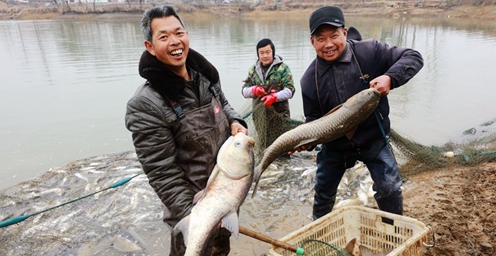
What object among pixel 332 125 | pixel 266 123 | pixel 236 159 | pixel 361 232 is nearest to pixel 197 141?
pixel 236 159

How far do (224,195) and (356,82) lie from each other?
1769 millimetres

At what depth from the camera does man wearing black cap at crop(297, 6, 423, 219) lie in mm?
3236

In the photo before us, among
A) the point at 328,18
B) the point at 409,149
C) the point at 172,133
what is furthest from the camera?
the point at 409,149

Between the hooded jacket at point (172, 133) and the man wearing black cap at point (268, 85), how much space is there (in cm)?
335

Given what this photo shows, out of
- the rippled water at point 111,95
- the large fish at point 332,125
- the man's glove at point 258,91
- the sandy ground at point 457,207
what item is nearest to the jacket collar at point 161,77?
the large fish at point 332,125

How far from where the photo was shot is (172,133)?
8.55 ft

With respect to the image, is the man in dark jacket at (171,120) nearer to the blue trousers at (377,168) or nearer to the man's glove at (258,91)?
the blue trousers at (377,168)

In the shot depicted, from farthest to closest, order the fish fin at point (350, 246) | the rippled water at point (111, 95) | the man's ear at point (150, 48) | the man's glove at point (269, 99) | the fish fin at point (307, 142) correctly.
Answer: the rippled water at point (111, 95) → the man's glove at point (269, 99) → the fish fin at point (350, 246) → the fish fin at point (307, 142) → the man's ear at point (150, 48)

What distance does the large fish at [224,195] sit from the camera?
88.1 inches

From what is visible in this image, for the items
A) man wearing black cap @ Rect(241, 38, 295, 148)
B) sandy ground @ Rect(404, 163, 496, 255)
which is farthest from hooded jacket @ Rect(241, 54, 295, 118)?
sandy ground @ Rect(404, 163, 496, 255)

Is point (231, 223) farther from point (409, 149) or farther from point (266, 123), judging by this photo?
point (409, 149)

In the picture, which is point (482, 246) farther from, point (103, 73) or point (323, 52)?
point (103, 73)

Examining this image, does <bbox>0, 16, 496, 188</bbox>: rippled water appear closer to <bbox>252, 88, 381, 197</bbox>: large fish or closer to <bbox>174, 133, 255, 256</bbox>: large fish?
<bbox>252, 88, 381, 197</bbox>: large fish

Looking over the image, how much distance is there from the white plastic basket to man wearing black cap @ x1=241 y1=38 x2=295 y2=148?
9.63 feet
